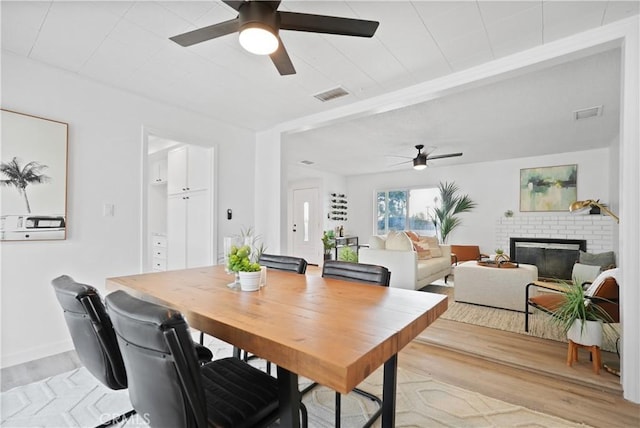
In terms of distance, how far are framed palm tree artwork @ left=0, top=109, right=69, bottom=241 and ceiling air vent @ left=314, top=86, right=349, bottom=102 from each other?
2303mm

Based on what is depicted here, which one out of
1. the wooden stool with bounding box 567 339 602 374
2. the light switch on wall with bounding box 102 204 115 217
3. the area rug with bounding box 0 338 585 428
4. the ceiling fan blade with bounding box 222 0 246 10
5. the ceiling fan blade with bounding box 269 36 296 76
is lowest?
the area rug with bounding box 0 338 585 428

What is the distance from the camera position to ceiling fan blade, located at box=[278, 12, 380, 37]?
1515 mm

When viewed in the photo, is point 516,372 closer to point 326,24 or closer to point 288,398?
point 288,398

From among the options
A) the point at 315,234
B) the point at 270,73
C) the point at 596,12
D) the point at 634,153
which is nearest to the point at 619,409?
the point at 634,153

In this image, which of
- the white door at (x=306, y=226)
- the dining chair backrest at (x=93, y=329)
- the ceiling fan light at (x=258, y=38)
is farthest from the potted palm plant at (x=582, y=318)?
the white door at (x=306, y=226)

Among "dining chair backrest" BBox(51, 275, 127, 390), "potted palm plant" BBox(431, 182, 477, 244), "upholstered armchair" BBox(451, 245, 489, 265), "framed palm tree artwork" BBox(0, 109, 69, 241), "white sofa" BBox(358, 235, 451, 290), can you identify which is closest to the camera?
"dining chair backrest" BBox(51, 275, 127, 390)

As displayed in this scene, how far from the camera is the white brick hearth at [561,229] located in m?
5.21

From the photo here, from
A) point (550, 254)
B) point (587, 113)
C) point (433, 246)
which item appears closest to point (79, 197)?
point (433, 246)

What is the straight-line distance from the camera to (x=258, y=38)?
1.56 metres

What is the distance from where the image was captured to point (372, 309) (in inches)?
47.2

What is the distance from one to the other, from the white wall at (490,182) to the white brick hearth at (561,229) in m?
0.14

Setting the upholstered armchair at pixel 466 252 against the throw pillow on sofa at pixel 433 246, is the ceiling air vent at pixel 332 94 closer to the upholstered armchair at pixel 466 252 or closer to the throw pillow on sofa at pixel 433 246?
the throw pillow on sofa at pixel 433 246

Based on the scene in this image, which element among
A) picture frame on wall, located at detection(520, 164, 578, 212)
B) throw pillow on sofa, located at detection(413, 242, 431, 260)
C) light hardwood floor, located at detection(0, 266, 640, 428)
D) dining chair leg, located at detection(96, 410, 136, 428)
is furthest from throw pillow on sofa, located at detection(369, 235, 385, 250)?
dining chair leg, located at detection(96, 410, 136, 428)

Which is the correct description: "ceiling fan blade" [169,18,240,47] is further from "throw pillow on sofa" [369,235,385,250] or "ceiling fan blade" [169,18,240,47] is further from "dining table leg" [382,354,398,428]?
"throw pillow on sofa" [369,235,385,250]
